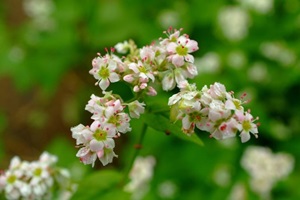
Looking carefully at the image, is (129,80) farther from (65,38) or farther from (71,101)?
(71,101)

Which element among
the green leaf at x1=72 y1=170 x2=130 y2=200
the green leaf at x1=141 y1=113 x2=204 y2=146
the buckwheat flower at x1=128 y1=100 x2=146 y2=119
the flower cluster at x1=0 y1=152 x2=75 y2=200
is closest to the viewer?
the buckwheat flower at x1=128 y1=100 x2=146 y2=119

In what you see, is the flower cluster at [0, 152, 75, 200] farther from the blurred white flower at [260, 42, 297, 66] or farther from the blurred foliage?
the blurred white flower at [260, 42, 297, 66]

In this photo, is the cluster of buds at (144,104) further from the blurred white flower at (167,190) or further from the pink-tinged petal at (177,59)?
the blurred white flower at (167,190)

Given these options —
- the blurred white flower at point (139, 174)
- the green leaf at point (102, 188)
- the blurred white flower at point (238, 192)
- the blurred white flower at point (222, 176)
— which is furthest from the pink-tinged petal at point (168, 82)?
the blurred white flower at point (222, 176)

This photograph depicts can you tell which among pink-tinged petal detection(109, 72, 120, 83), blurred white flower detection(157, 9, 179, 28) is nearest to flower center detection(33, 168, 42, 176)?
pink-tinged petal detection(109, 72, 120, 83)

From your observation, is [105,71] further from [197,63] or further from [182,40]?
[197,63]

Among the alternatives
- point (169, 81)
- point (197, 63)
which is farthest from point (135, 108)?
point (197, 63)

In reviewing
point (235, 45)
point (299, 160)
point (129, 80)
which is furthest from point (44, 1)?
point (129, 80)
